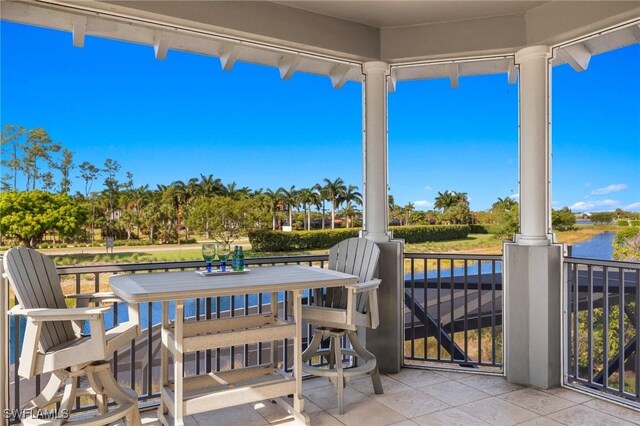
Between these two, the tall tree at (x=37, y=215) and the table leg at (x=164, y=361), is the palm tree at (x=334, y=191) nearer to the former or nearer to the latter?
the table leg at (x=164, y=361)

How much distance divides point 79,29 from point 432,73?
9.21 feet

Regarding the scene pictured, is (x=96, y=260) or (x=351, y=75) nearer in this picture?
(x=96, y=260)

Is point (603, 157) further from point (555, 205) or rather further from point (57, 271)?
point (57, 271)

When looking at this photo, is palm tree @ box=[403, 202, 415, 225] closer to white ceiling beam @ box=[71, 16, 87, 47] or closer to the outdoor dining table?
the outdoor dining table

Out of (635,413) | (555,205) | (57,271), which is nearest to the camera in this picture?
(57,271)

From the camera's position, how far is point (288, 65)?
12.1 ft

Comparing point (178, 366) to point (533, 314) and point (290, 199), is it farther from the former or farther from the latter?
point (533, 314)

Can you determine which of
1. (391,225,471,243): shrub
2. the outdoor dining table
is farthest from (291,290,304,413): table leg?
(391,225,471,243): shrub

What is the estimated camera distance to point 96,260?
329cm

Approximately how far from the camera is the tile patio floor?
2.80 m

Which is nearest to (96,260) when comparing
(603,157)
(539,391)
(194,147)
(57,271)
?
(57,271)

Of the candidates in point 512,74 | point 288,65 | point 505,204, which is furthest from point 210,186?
point 512,74

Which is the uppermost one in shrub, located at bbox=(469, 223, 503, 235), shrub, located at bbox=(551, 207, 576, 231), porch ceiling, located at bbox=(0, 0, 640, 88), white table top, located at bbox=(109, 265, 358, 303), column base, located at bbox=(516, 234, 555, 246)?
porch ceiling, located at bbox=(0, 0, 640, 88)

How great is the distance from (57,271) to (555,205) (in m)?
3.58
